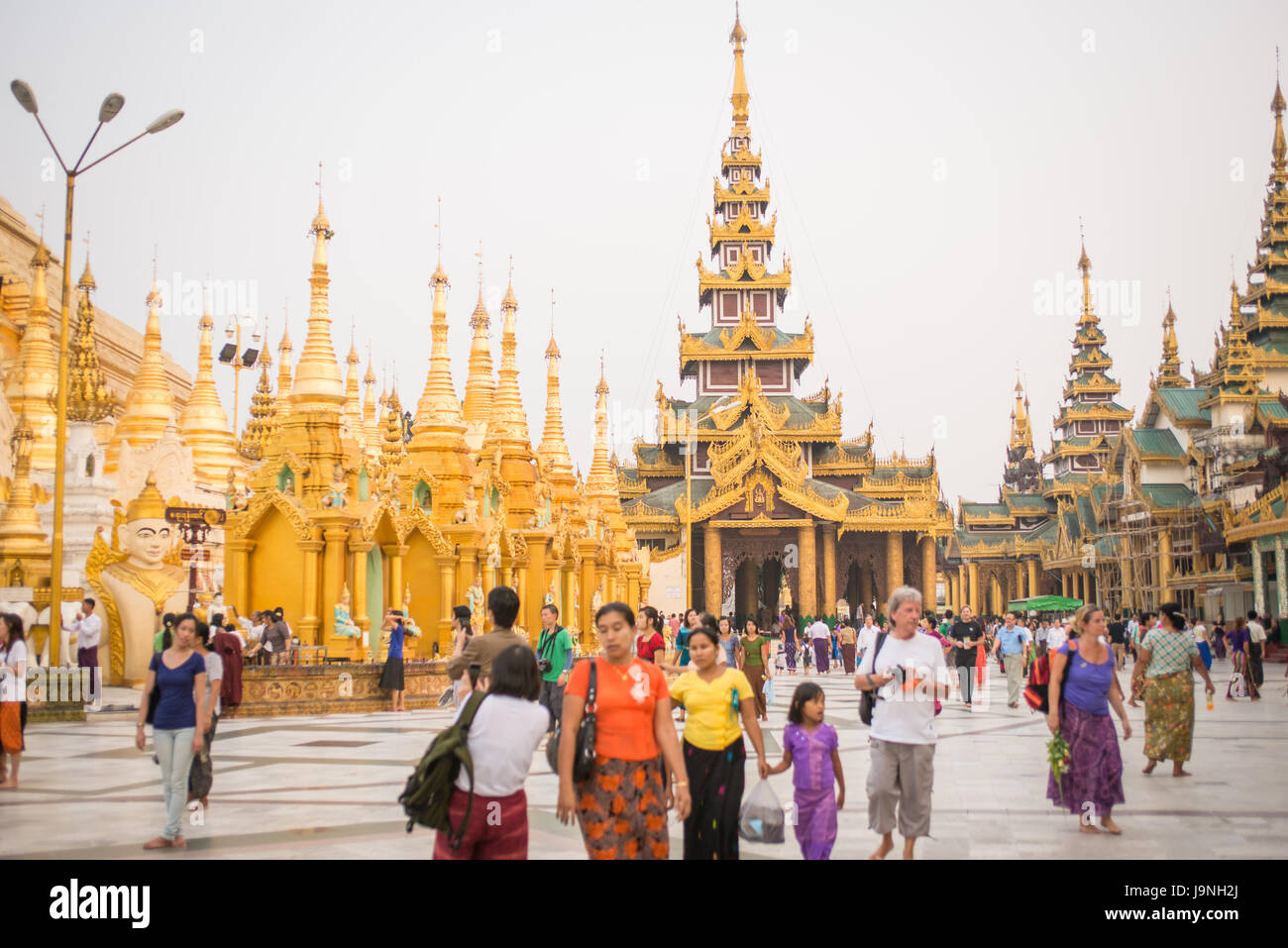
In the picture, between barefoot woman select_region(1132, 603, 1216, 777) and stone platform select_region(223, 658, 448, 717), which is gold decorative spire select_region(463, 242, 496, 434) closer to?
stone platform select_region(223, 658, 448, 717)

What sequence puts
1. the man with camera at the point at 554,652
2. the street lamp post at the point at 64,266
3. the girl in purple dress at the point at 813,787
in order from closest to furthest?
the girl in purple dress at the point at 813,787
the man with camera at the point at 554,652
the street lamp post at the point at 64,266

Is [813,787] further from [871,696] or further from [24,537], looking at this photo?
[24,537]

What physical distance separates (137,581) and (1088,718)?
1922 cm

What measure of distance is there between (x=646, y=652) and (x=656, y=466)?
41956 millimetres

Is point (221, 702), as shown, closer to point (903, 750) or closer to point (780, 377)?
point (903, 750)

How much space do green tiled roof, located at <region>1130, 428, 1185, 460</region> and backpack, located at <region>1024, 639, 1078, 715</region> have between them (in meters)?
42.1

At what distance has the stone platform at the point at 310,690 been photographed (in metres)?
19.0

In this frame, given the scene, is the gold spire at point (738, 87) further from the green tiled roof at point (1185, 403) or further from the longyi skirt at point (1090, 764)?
the longyi skirt at point (1090, 764)

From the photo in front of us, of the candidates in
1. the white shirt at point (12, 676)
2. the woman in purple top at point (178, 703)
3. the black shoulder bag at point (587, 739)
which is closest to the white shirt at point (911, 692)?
the black shoulder bag at point (587, 739)

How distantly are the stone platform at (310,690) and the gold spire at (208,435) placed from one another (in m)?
16.2

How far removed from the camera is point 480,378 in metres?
31.5

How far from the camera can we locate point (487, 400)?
31125 millimetres
